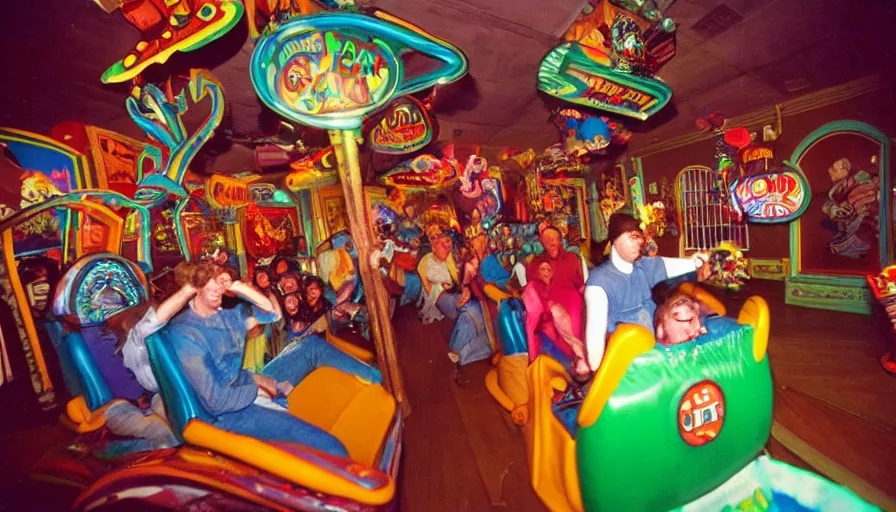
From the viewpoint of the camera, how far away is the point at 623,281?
6.34 ft

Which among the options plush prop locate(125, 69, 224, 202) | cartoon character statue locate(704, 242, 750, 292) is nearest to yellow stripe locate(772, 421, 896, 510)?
cartoon character statue locate(704, 242, 750, 292)

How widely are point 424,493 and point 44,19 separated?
127 inches

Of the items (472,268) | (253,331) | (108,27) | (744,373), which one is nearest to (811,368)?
(744,373)

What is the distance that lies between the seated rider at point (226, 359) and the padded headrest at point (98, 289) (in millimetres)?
259

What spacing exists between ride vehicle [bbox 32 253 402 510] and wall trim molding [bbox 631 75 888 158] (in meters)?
4.31

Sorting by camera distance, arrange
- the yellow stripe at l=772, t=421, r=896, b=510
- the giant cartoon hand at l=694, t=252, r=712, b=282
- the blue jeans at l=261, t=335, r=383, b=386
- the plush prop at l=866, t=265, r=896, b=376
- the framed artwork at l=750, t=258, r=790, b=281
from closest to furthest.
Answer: the yellow stripe at l=772, t=421, r=896, b=510 → the giant cartoon hand at l=694, t=252, r=712, b=282 → the blue jeans at l=261, t=335, r=383, b=386 → the plush prop at l=866, t=265, r=896, b=376 → the framed artwork at l=750, t=258, r=790, b=281

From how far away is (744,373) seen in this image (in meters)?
1.62

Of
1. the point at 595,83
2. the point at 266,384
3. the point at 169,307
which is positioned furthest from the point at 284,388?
the point at 595,83

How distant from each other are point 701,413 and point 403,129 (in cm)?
308

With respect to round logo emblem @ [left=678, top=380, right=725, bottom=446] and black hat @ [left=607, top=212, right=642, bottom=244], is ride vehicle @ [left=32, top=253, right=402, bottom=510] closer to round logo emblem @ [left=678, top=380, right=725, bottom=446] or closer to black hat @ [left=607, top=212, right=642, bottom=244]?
round logo emblem @ [left=678, top=380, right=725, bottom=446]

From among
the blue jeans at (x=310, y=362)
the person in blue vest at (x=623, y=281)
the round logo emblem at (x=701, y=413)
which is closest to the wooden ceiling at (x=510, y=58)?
the blue jeans at (x=310, y=362)

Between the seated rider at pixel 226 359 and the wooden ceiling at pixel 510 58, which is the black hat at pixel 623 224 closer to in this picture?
the wooden ceiling at pixel 510 58

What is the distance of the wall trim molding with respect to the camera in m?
3.87

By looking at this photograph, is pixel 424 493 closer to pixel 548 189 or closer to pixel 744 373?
pixel 744 373
